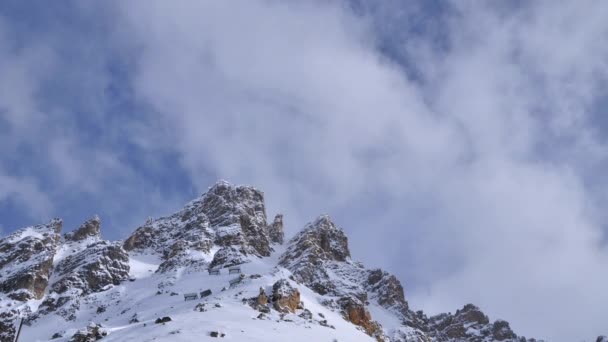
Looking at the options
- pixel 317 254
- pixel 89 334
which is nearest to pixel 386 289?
pixel 317 254

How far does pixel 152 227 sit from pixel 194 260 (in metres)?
38.5

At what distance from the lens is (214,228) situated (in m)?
142

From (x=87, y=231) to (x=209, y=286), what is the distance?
201 feet

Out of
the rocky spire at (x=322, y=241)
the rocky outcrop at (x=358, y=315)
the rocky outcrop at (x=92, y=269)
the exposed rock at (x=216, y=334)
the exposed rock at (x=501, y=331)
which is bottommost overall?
the exposed rock at (x=216, y=334)

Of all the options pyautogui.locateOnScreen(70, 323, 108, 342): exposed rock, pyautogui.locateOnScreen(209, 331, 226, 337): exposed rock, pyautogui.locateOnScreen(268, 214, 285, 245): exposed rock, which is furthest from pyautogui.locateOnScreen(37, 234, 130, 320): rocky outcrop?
pyautogui.locateOnScreen(268, 214, 285, 245): exposed rock

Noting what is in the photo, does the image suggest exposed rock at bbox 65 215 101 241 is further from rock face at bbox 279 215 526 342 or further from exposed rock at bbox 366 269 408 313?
exposed rock at bbox 366 269 408 313

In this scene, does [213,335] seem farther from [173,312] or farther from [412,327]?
[412,327]

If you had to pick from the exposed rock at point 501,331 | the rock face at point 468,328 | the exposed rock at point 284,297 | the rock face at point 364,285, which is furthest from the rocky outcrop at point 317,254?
the exposed rock at point 501,331

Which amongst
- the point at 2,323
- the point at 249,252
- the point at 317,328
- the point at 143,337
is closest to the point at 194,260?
the point at 249,252

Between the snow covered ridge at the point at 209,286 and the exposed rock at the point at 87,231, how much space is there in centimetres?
23

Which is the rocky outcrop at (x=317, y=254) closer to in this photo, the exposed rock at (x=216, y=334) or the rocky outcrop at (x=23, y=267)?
the rocky outcrop at (x=23, y=267)

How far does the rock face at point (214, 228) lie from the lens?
12888 centimetres

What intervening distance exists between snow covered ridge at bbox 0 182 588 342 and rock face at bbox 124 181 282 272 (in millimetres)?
335

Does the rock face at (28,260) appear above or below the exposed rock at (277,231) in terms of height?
below
